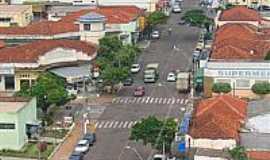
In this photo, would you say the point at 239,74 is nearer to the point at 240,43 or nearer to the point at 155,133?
the point at 240,43

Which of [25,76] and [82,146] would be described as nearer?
[82,146]

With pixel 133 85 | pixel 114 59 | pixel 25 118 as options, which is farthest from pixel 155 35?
pixel 25 118

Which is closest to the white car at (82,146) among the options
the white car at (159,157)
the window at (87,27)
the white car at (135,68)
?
the white car at (159,157)

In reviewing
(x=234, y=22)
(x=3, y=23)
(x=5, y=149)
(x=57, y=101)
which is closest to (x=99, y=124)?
(x=57, y=101)

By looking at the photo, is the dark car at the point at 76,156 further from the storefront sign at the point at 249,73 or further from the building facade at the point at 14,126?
the storefront sign at the point at 249,73

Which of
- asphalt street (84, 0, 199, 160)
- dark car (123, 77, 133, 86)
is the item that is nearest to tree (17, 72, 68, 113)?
asphalt street (84, 0, 199, 160)

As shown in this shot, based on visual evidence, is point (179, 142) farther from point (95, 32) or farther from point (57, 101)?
point (95, 32)
